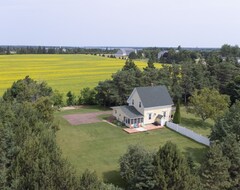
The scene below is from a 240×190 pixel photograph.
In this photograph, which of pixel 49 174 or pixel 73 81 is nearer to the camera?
pixel 49 174

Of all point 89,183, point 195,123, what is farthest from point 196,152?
point 89,183

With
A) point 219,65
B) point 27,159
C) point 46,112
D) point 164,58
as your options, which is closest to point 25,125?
point 27,159

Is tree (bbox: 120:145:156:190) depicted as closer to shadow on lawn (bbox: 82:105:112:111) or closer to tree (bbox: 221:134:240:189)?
tree (bbox: 221:134:240:189)

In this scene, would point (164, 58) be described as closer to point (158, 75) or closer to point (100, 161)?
point (158, 75)

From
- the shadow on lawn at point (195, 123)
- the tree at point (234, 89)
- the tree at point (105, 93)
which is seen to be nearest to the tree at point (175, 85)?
the shadow on lawn at point (195, 123)

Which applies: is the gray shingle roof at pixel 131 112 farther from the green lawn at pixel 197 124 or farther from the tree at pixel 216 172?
the tree at pixel 216 172

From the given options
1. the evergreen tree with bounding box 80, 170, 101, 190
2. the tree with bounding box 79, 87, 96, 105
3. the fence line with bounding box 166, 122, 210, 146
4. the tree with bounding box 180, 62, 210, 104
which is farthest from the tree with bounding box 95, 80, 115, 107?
the evergreen tree with bounding box 80, 170, 101, 190

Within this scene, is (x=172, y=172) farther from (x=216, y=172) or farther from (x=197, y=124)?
(x=197, y=124)
